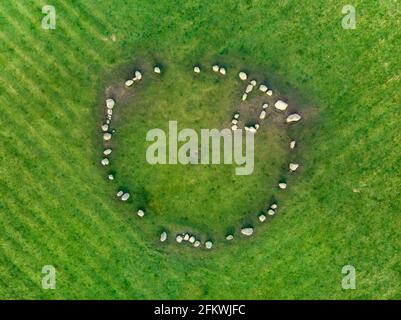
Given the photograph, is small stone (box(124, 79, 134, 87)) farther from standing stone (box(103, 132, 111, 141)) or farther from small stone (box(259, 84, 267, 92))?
small stone (box(259, 84, 267, 92))

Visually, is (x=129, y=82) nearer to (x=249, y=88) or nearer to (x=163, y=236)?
(x=249, y=88)

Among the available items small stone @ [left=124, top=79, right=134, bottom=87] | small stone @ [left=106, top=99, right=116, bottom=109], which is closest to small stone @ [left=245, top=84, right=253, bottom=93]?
small stone @ [left=124, top=79, right=134, bottom=87]

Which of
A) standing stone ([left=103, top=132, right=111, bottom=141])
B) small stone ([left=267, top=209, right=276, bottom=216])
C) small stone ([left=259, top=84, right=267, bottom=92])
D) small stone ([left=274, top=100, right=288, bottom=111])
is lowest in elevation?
small stone ([left=267, top=209, right=276, bottom=216])

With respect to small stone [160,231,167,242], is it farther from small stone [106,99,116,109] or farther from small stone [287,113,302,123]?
small stone [287,113,302,123]

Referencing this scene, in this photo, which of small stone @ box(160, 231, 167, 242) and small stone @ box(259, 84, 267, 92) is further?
small stone @ box(160, 231, 167, 242)

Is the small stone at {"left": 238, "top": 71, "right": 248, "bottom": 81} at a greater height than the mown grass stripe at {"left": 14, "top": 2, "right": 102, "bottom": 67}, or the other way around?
the mown grass stripe at {"left": 14, "top": 2, "right": 102, "bottom": 67}

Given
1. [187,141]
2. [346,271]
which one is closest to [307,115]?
[187,141]

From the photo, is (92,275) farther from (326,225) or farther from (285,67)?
(285,67)

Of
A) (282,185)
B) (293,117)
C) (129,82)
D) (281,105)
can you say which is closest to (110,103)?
(129,82)

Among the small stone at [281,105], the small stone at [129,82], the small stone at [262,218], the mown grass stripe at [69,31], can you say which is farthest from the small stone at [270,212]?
the mown grass stripe at [69,31]
